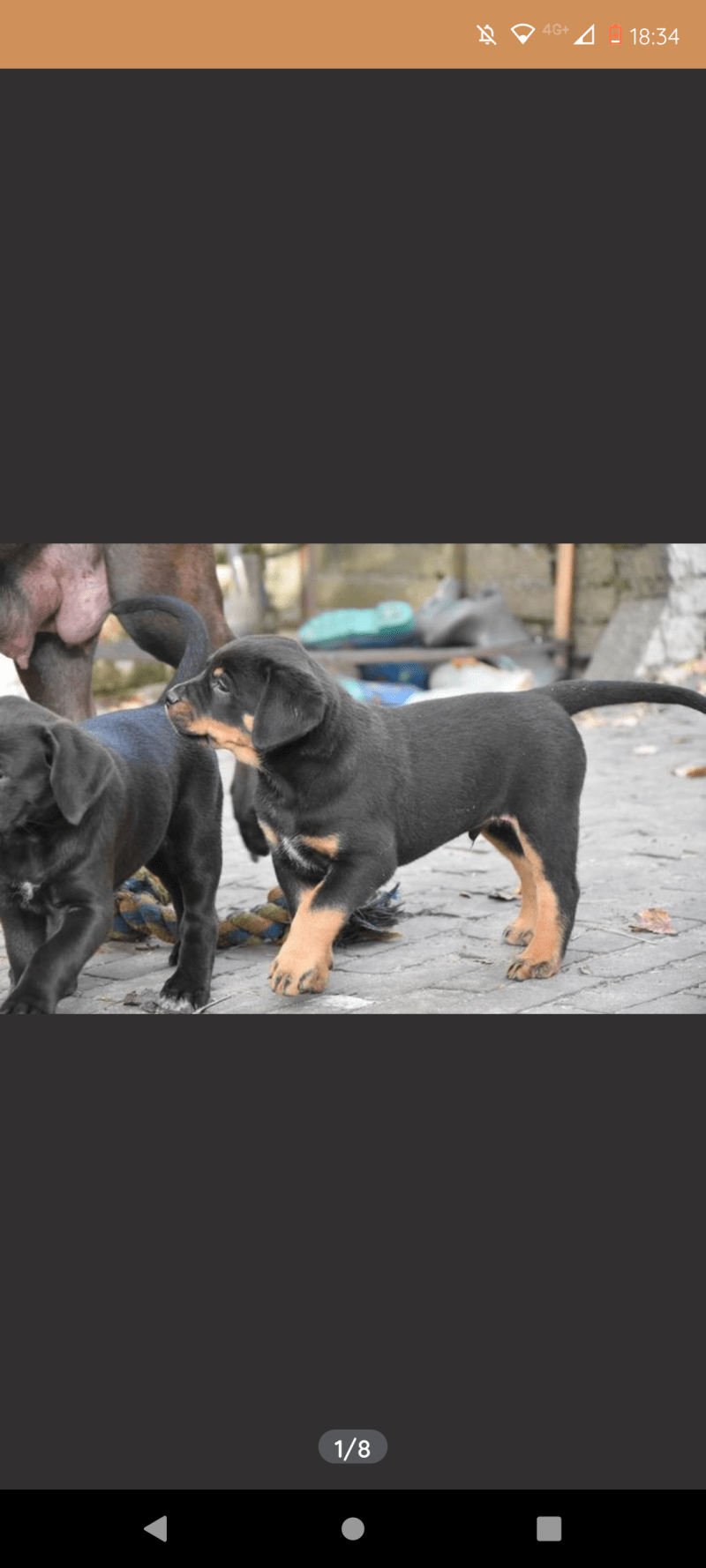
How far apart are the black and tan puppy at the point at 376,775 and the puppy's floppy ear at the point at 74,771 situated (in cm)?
22

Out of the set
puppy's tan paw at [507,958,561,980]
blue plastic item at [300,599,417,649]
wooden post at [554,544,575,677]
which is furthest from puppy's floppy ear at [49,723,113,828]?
wooden post at [554,544,575,677]

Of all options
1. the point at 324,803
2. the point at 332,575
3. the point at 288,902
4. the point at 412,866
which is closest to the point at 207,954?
the point at 288,902

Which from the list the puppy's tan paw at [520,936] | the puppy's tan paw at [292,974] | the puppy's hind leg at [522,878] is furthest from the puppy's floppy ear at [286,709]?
the puppy's tan paw at [520,936]

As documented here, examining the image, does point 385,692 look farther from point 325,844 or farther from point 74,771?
point 74,771

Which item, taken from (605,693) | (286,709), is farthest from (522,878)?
(286,709)

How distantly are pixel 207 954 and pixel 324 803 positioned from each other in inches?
20.5

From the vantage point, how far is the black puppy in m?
2.90

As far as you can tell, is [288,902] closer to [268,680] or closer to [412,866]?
[268,680]

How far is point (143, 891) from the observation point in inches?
164

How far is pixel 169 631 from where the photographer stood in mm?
4219

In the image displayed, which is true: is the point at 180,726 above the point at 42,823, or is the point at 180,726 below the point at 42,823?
above

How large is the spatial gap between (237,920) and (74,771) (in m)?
1.13
